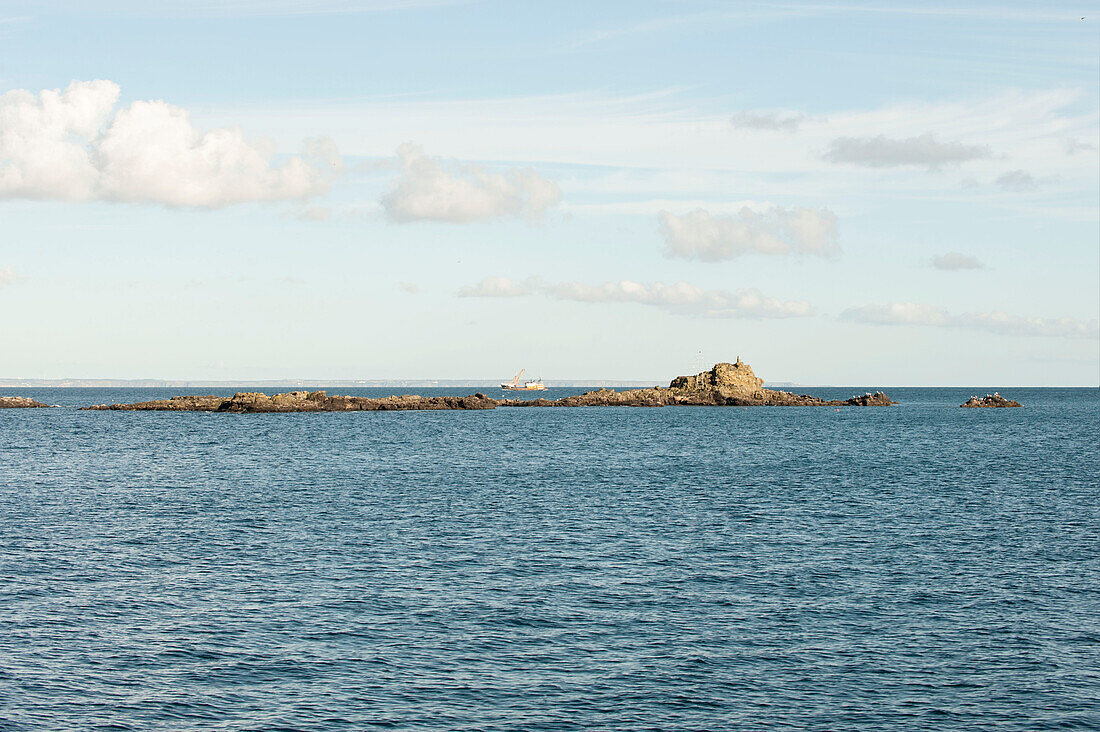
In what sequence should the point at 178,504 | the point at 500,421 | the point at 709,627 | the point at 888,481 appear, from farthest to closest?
the point at 500,421
the point at 888,481
the point at 178,504
the point at 709,627

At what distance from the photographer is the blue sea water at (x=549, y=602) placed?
92.4 feet

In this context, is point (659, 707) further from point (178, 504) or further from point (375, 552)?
point (178, 504)

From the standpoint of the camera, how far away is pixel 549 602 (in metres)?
39.1

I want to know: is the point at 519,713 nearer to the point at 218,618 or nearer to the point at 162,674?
the point at 162,674

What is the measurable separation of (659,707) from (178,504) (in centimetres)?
4990

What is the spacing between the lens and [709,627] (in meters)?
35.8

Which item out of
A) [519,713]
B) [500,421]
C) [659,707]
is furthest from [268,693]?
[500,421]

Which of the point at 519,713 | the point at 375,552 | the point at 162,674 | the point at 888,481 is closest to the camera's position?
the point at 519,713

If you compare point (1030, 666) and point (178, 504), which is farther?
point (178, 504)

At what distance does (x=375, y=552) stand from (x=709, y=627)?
65.8 feet

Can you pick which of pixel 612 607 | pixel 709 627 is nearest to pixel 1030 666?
pixel 709 627

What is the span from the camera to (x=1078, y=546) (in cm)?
5188

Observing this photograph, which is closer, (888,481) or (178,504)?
(178,504)

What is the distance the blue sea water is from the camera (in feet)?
92.4
